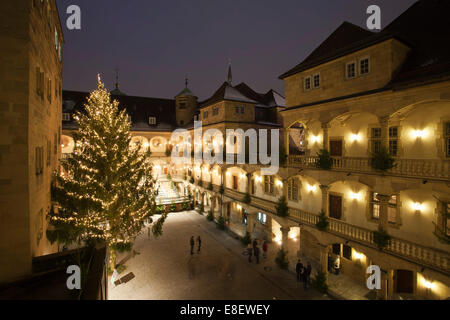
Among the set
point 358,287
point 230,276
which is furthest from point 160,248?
point 358,287

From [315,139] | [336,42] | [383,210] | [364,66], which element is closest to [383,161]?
[383,210]

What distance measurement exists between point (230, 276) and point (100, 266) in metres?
10.6

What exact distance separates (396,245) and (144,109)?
4541 centimetres

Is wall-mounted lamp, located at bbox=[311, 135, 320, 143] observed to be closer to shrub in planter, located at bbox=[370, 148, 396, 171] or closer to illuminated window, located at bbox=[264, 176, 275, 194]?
shrub in planter, located at bbox=[370, 148, 396, 171]

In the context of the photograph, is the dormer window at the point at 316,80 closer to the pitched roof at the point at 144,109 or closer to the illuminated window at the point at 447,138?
the illuminated window at the point at 447,138

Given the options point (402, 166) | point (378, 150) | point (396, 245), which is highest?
point (378, 150)

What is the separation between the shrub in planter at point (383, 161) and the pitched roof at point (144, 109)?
39.5 metres

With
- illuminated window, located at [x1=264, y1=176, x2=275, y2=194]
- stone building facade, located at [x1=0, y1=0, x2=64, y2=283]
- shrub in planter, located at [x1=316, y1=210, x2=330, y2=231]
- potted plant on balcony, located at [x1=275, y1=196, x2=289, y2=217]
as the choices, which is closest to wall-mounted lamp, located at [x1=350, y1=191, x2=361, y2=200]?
shrub in planter, located at [x1=316, y1=210, x2=330, y2=231]

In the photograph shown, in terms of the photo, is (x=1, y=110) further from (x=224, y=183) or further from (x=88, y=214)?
(x=224, y=183)

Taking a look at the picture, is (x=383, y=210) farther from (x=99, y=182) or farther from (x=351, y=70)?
(x=99, y=182)

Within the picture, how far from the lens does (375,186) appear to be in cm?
1252

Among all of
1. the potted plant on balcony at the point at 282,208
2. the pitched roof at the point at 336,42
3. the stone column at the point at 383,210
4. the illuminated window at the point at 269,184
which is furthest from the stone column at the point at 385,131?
the illuminated window at the point at 269,184

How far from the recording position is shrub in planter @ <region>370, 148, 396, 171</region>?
11.7 metres

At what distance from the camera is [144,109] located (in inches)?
1815
